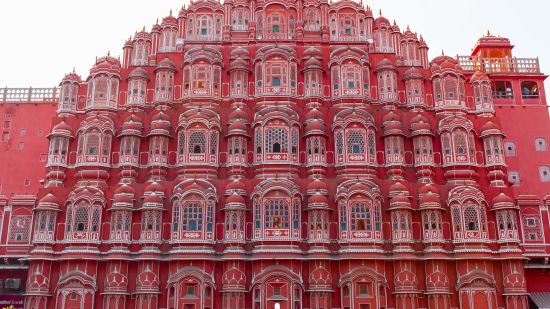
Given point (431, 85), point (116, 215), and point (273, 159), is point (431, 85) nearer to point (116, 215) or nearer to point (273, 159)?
point (273, 159)

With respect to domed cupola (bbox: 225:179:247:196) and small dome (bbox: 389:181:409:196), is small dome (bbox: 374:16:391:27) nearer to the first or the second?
small dome (bbox: 389:181:409:196)

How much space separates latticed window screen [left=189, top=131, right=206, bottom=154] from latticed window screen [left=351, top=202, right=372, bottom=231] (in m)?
10.8

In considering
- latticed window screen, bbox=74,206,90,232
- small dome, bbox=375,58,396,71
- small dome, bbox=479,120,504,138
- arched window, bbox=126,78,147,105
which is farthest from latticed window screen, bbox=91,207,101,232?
small dome, bbox=479,120,504,138

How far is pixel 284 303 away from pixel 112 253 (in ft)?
36.4

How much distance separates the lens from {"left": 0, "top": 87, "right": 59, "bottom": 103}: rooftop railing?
46375 mm

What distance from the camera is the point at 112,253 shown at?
34.2m

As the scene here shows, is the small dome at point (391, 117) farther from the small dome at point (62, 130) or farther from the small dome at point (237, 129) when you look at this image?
the small dome at point (62, 130)

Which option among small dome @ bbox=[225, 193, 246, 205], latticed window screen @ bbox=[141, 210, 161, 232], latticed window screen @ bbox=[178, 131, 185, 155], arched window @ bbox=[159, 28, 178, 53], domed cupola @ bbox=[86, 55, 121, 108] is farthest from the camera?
arched window @ bbox=[159, 28, 178, 53]

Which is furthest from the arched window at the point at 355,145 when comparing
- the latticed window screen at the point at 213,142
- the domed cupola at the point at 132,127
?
the domed cupola at the point at 132,127

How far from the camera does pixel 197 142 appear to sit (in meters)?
37.5

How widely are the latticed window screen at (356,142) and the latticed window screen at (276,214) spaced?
6153mm

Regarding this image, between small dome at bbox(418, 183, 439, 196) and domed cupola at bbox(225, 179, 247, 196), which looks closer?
domed cupola at bbox(225, 179, 247, 196)

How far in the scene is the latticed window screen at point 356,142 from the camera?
3744cm

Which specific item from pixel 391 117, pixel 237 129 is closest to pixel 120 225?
pixel 237 129
